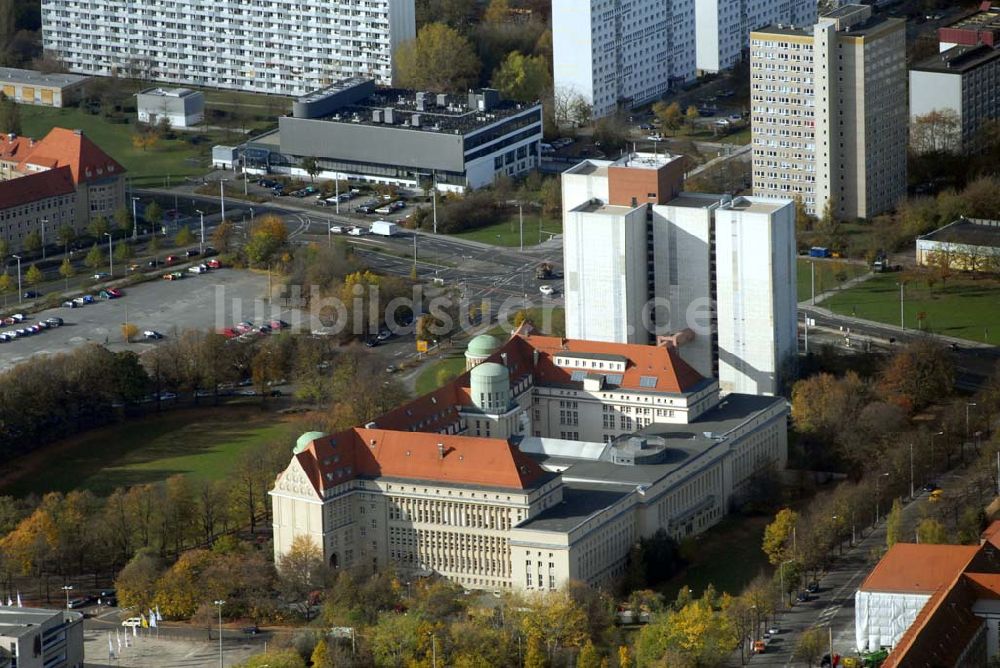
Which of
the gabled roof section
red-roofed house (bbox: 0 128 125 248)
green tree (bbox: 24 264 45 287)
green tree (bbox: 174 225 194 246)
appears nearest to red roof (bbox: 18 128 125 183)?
red-roofed house (bbox: 0 128 125 248)

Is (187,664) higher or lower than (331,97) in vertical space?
lower

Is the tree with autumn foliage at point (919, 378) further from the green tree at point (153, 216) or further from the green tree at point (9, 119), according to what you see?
the green tree at point (9, 119)

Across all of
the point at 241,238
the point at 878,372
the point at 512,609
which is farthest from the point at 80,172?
the point at 512,609

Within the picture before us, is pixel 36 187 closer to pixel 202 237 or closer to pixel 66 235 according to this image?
pixel 66 235

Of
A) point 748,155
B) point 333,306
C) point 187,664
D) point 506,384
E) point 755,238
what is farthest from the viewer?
point 748,155

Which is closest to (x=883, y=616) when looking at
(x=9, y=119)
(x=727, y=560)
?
(x=727, y=560)

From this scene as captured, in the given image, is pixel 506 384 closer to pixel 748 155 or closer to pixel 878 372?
pixel 878 372
